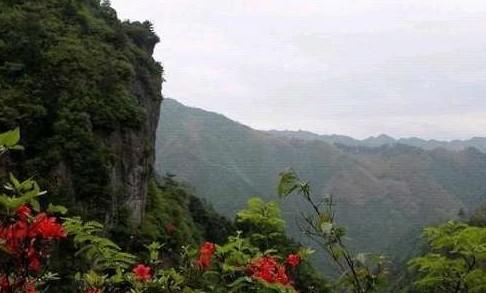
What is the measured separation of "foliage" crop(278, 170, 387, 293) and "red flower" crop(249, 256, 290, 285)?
0.60 m

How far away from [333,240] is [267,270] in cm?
88

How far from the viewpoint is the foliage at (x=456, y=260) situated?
685cm

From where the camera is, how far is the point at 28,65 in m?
34.1

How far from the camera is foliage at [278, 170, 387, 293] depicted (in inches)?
190

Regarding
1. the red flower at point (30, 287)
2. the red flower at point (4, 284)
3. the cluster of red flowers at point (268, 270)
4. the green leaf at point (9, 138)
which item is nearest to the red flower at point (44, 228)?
the red flower at point (4, 284)

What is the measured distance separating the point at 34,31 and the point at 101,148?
8301 millimetres

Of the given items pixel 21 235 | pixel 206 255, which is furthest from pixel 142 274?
pixel 21 235

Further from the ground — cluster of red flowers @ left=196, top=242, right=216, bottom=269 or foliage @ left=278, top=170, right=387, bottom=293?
foliage @ left=278, top=170, right=387, bottom=293

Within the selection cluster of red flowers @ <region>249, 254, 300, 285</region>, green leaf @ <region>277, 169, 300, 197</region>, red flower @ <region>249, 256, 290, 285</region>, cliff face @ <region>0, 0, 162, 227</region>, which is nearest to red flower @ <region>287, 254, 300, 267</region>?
cluster of red flowers @ <region>249, 254, 300, 285</region>

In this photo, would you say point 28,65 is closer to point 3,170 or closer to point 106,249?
point 3,170

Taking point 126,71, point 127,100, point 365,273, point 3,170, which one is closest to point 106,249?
point 365,273

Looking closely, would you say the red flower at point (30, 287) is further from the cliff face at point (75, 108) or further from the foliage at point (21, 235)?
the cliff face at point (75, 108)

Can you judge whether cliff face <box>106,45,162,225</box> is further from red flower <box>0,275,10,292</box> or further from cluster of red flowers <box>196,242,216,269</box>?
red flower <box>0,275,10,292</box>

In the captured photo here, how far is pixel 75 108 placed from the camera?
33.4 metres
